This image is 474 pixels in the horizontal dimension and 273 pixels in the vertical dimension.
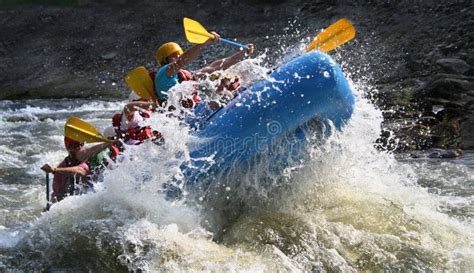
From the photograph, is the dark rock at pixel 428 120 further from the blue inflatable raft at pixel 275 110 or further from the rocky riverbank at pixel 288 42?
the blue inflatable raft at pixel 275 110

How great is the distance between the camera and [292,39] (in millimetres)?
12844

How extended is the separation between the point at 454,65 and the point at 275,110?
18.2 ft

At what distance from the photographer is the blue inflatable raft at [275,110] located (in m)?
4.59

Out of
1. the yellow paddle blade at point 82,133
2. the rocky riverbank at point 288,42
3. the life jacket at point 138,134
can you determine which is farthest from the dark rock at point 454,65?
the yellow paddle blade at point 82,133

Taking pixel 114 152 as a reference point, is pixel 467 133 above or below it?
below

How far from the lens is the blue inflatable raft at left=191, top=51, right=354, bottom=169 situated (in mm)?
4594

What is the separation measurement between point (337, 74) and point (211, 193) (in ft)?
3.97

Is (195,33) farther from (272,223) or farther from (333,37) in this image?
(272,223)

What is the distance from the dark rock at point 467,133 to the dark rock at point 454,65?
1991 millimetres

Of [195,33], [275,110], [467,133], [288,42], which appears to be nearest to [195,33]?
[195,33]

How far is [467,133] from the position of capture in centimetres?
712

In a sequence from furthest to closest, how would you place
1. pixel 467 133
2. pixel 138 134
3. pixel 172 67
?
pixel 467 133 < pixel 172 67 < pixel 138 134

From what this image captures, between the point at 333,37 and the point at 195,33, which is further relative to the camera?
the point at 333,37

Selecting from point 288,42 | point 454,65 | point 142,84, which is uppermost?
point 142,84
